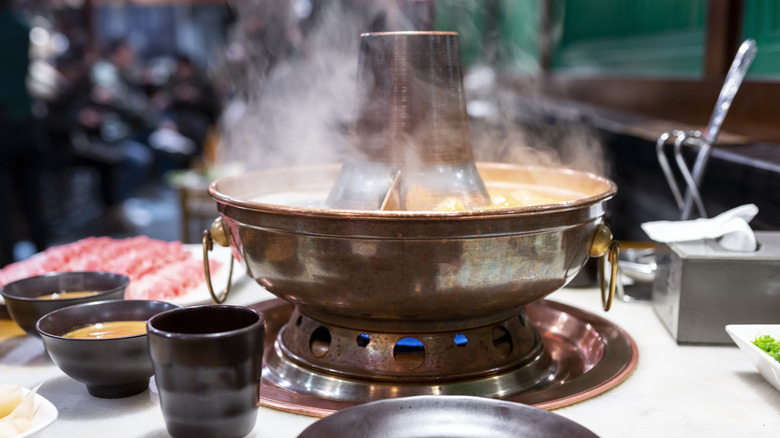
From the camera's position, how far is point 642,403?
3.69 feet

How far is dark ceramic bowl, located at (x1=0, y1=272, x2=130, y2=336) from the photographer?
1.28m

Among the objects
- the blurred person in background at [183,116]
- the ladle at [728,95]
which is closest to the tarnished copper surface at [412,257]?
the ladle at [728,95]

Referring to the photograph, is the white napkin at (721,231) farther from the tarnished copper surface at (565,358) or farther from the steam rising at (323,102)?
the steam rising at (323,102)

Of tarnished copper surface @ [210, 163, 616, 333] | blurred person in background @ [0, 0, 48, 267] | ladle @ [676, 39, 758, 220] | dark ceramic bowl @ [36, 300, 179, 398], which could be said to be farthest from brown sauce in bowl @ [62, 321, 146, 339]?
blurred person in background @ [0, 0, 48, 267]

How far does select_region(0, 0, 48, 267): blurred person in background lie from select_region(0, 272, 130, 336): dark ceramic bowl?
4.05m

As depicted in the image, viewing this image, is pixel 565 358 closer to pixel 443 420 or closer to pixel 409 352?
pixel 409 352

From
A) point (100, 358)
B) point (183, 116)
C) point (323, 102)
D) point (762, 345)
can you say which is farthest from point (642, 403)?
point (183, 116)

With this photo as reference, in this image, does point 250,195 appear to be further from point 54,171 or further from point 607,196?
point 54,171

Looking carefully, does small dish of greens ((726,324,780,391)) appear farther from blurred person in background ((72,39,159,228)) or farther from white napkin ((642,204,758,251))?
blurred person in background ((72,39,159,228))

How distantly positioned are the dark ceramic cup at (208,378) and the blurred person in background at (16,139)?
468 cm

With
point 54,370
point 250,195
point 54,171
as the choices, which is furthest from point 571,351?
point 54,171

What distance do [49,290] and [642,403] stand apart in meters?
1.12

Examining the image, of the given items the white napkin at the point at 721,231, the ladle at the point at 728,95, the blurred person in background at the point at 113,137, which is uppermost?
the ladle at the point at 728,95

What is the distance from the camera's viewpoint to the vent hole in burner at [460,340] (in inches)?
48.7
